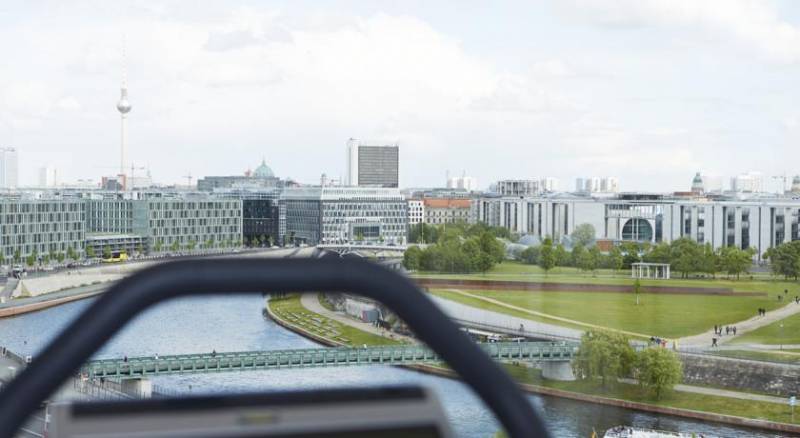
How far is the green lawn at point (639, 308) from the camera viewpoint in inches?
342

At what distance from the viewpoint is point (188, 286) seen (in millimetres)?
207

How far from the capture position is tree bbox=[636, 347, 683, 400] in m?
6.65

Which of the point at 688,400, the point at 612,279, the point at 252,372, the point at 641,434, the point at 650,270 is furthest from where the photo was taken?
the point at 650,270

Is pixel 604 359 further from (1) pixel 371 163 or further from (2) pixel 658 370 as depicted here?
(1) pixel 371 163

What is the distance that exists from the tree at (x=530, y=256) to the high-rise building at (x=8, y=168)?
10.9 meters

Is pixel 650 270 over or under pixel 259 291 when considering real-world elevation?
under

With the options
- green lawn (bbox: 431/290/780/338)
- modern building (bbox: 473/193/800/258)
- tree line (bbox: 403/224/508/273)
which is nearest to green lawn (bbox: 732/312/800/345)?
green lawn (bbox: 431/290/780/338)

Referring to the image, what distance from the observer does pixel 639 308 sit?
9.19 meters

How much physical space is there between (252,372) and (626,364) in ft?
8.19

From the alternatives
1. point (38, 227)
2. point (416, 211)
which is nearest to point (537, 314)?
point (38, 227)

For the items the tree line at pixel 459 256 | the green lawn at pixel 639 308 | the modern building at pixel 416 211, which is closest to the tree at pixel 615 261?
the tree line at pixel 459 256

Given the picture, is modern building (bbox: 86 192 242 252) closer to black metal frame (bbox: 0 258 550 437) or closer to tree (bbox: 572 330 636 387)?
tree (bbox: 572 330 636 387)

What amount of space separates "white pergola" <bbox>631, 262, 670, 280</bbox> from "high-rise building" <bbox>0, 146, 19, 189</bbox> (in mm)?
12045

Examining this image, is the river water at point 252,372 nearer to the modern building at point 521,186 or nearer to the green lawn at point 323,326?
the green lawn at point 323,326
